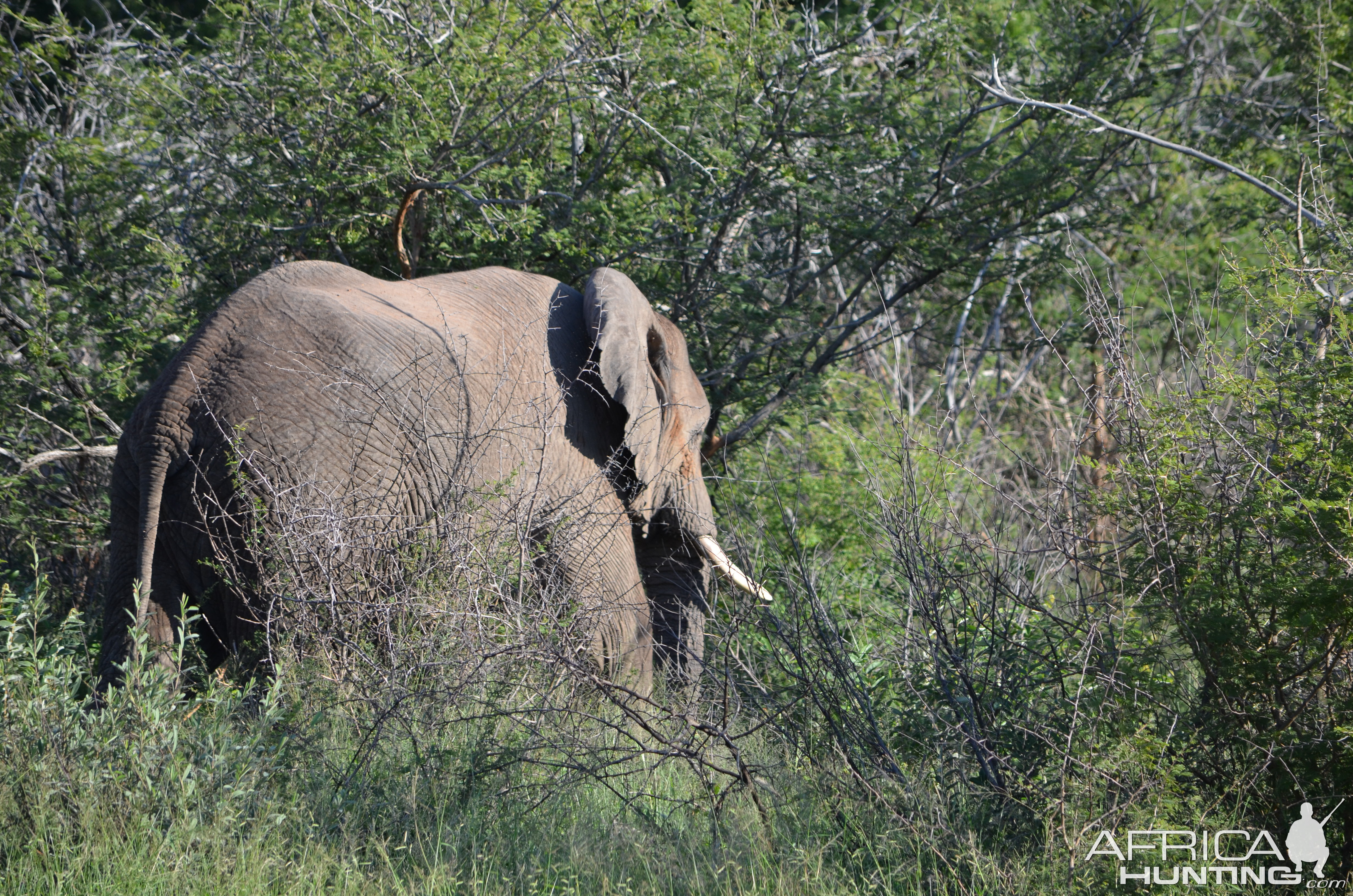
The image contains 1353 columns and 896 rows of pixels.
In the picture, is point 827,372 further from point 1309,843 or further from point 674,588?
point 1309,843

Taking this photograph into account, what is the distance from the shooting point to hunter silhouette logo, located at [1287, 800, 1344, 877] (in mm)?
3340

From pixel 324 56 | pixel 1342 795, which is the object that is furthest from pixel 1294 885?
pixel 324 56

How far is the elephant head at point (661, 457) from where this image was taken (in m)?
5.96

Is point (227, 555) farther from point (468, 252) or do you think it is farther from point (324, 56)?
point (324, 56)

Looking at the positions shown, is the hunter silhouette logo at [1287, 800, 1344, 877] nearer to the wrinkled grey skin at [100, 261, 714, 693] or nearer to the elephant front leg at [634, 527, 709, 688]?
the wrinkled grey skin at [100, 261, 714, 693]

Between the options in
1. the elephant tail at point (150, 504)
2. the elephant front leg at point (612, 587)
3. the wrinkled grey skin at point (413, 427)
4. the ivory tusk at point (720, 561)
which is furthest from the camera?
the ivory tusk at point (720, 561)

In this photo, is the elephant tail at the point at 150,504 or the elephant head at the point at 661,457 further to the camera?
the elephant head at the point at 661,457

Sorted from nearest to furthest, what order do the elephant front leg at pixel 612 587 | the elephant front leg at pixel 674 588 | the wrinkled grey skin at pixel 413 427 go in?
the wrinkled grey skin at pixel 413 427, the elephant front leg at pixel 612 587, the elephant front leg at pixel 674 588

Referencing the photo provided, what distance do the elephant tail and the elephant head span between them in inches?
76.8

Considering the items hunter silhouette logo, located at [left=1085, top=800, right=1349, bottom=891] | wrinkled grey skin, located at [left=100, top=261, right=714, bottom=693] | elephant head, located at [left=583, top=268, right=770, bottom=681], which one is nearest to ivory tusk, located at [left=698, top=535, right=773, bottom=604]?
elephant head, located at [left=583, top=268, right=770, bottom=681]

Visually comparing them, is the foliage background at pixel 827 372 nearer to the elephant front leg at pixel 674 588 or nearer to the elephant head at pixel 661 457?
the elephant head at pixel 661 457

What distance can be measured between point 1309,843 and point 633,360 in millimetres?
3653

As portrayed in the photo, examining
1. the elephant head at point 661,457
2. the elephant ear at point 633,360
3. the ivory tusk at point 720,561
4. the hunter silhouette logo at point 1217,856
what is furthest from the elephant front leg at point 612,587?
the hunter silhouette logo at point 1217,856

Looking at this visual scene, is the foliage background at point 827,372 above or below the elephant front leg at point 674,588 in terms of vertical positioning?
above
